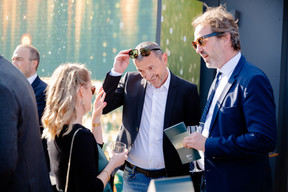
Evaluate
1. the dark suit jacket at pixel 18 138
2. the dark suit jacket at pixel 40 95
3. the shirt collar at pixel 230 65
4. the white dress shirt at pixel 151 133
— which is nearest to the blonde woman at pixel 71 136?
the dark suit jacket at pixel 18 138

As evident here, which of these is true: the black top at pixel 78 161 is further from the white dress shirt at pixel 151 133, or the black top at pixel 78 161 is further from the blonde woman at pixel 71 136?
the white dress shirt at pixel 151 133

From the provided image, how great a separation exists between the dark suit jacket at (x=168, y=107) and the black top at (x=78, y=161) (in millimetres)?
893

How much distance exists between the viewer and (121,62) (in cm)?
271

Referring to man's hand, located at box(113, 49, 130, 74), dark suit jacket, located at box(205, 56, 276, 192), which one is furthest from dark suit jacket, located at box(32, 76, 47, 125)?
dark suit jacket, located at box(205, 56, 276, 192)

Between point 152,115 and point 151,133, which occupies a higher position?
point 152,115

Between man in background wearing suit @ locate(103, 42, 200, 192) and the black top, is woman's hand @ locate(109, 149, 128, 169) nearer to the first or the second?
the black top

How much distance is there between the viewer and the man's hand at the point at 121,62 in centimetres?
265

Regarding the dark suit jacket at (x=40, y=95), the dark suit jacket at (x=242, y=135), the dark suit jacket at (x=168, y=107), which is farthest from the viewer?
the dark suit jacket at (x=40, y=95)

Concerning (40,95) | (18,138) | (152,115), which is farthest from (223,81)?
(40,95)

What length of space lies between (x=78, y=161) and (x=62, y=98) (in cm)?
41

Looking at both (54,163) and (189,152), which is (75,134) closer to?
(54,163)

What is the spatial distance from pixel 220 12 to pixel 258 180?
1219 mm

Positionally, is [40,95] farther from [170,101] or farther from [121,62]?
[170,101]

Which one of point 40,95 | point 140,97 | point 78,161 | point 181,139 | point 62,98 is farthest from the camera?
point 40,95
